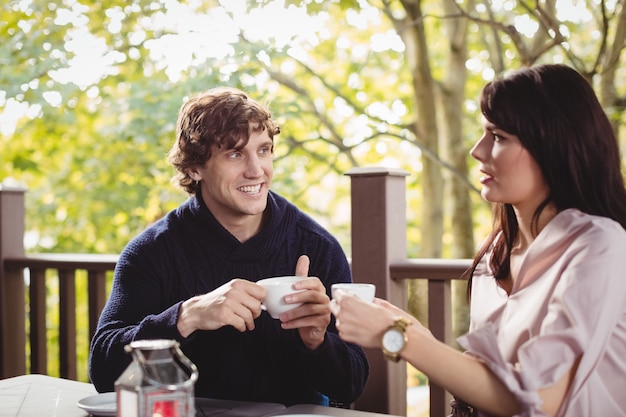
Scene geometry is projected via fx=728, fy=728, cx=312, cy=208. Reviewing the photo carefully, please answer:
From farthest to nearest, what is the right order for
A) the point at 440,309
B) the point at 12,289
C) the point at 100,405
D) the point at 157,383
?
1. the point at 12,289
2. the point at 440,309
3. the point at 100,405
4. the point at 157,383

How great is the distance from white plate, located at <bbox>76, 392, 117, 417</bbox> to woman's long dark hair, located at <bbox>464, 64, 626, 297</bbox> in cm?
99

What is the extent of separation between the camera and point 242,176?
2.04 metres

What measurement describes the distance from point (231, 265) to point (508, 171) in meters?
0.88

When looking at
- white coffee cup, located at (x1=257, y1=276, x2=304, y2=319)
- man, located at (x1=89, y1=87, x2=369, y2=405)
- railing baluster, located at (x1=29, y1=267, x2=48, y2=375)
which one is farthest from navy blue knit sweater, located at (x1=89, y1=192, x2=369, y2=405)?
railing baluster, located at (x1=29, y1=267, x2=48, y2=375)

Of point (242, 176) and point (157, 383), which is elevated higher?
point (242, 176)

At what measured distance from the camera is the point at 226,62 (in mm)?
4750

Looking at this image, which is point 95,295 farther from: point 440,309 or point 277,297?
point 277,297

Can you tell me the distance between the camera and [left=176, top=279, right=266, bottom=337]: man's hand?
155 centimetres

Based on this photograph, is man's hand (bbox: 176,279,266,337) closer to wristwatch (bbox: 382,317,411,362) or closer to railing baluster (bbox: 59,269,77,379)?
wristwatch (bbox: 382,317,411,362)

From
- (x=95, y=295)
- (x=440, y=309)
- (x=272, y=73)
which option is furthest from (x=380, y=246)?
→ (x=272, y=73)

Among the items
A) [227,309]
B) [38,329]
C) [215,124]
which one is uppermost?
[215,124]

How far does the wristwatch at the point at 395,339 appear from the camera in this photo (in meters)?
1.35

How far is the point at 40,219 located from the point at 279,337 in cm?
701

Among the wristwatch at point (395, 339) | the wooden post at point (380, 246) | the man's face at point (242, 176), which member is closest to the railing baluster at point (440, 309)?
the wooden post at point (380, 246)
